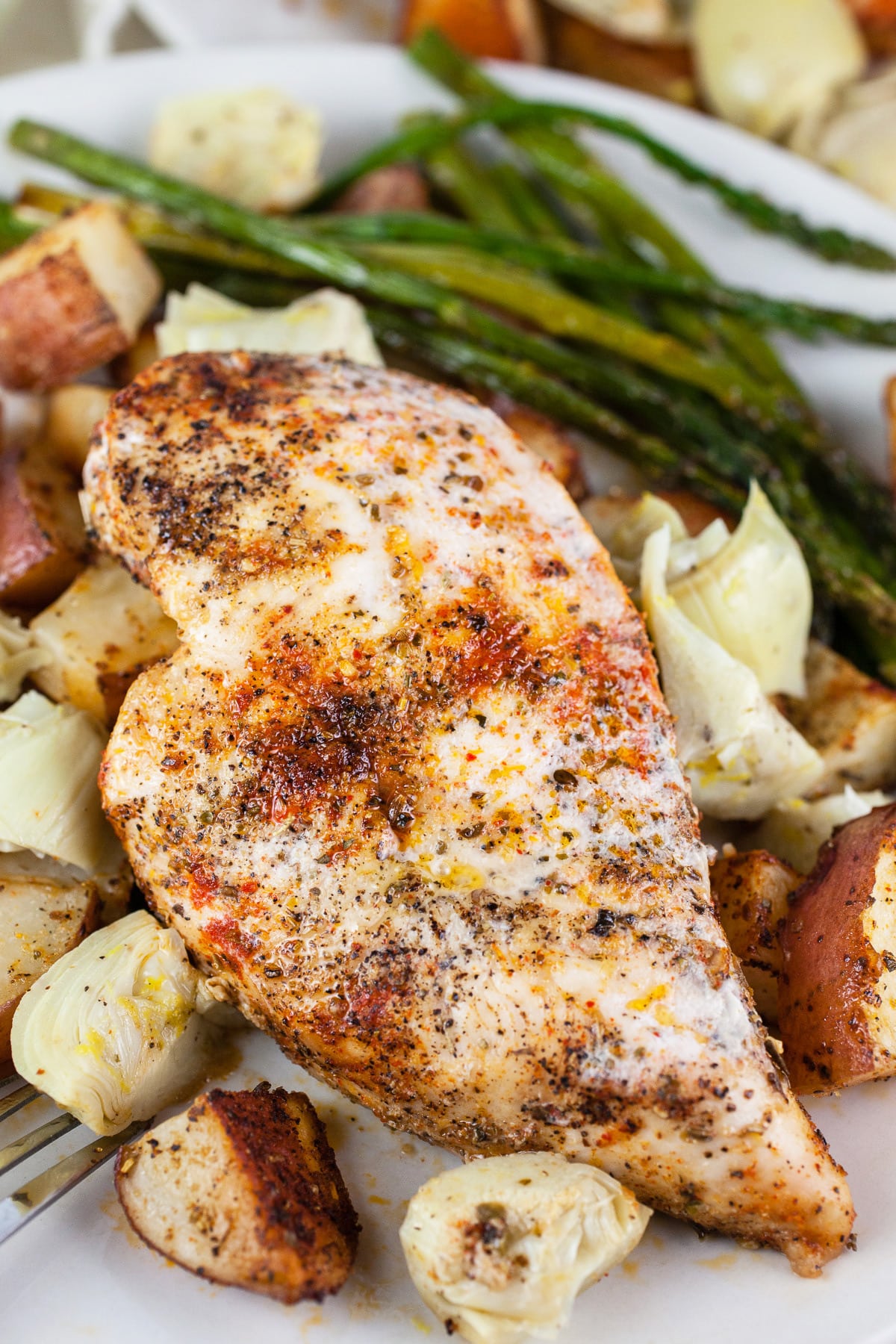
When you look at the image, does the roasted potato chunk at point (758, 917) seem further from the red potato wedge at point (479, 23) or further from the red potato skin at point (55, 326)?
the red potato wedge at point (479, 23)

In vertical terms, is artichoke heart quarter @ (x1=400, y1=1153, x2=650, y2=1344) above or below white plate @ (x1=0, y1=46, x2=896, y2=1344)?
above

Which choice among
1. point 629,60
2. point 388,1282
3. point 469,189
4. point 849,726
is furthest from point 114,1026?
point 629,60

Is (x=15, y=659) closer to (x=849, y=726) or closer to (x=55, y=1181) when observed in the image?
(x=55, y=1181)

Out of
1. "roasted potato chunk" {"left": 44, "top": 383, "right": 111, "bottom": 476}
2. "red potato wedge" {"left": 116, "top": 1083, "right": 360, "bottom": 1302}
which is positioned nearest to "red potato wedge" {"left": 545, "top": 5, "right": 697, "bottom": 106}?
"roasted potato chunk" {"left": 44, "top": 383, "right": 111, "bottom": 476}

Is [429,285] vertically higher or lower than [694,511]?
higher

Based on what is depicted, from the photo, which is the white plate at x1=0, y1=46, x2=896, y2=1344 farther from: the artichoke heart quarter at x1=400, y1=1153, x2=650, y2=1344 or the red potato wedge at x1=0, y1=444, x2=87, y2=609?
the red potato wedge at x1=0, y1=444, x2=87, y2=609

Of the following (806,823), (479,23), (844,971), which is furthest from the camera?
(479,23)
